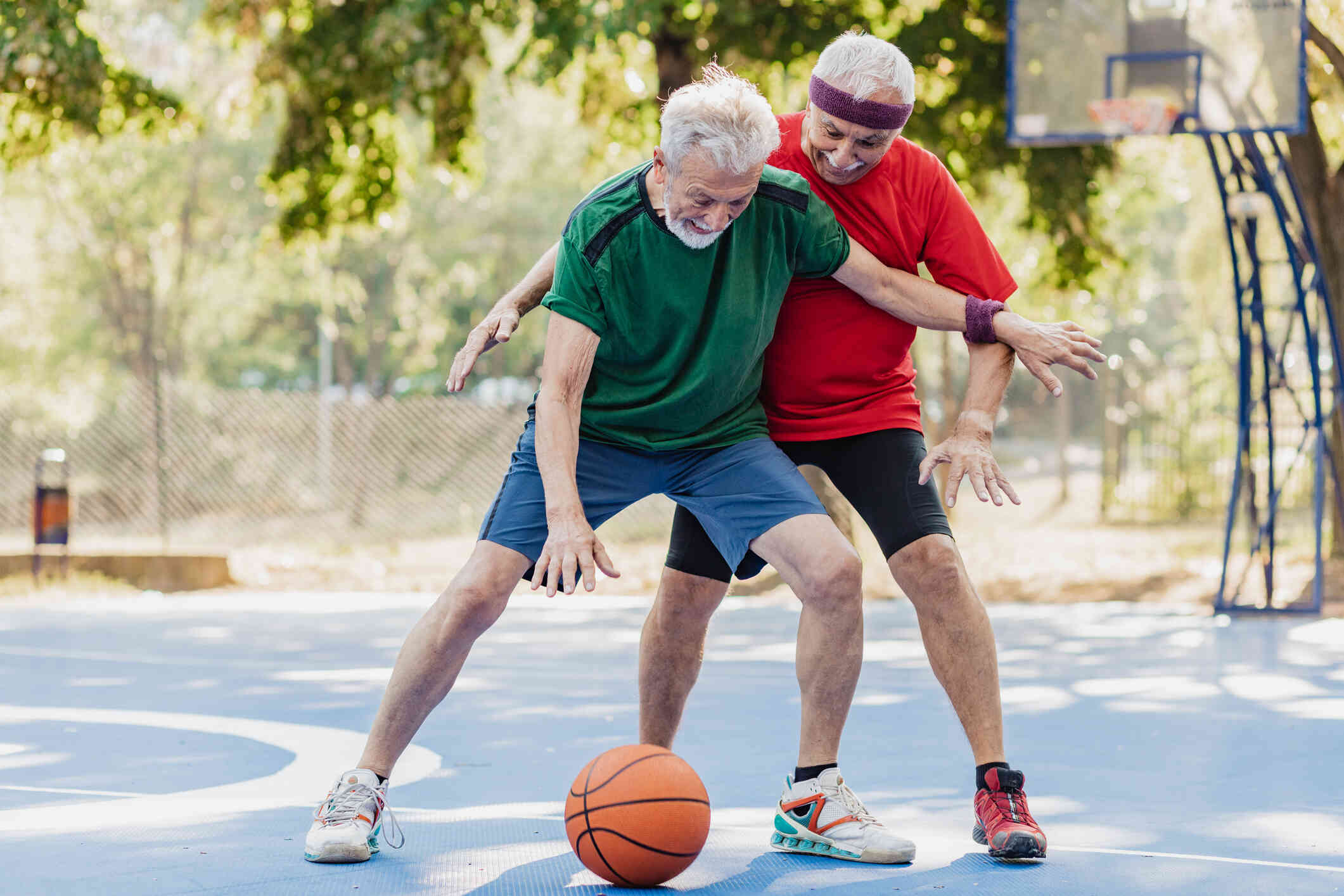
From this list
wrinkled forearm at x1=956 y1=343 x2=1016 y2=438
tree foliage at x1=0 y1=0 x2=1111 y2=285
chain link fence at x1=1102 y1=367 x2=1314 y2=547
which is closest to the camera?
Result: wrinkled forearm at x1=956 y1=343 x2=1016 y2=438

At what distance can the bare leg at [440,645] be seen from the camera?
340cm

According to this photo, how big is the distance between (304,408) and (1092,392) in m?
13.1

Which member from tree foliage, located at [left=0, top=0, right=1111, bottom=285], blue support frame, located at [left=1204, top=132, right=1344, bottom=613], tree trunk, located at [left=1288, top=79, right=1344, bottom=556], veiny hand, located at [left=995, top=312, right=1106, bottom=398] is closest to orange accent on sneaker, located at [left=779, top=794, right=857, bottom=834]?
veiny hand, located at [left=995, top=312, right=1106, bottom=398]

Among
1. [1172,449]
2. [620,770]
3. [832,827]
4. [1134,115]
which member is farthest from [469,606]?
[1172,449]

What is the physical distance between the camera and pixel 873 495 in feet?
11.9

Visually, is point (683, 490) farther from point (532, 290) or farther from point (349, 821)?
point (349, 821)

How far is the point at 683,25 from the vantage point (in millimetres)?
10961

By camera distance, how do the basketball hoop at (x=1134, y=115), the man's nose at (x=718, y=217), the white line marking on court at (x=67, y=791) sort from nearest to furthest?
the man's nose at (x=718, y=217), the white line marking on court at (x=67, y=791), the basketball hoop at (x=1134, y=115)

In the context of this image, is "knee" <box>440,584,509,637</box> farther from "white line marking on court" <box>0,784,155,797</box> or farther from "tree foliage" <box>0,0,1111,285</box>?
"tree foliage" <box>0,0,1111,285</box>

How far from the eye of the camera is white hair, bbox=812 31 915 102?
134 inches

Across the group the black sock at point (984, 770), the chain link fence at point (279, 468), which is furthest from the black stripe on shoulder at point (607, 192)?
the chain link fence at point (279, 468)

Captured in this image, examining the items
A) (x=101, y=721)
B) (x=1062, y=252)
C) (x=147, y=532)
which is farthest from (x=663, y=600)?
(x=147, y=532)

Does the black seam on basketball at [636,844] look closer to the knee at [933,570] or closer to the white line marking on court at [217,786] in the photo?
the knee at [933,570]

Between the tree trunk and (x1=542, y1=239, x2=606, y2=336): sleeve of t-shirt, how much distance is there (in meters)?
9.40
